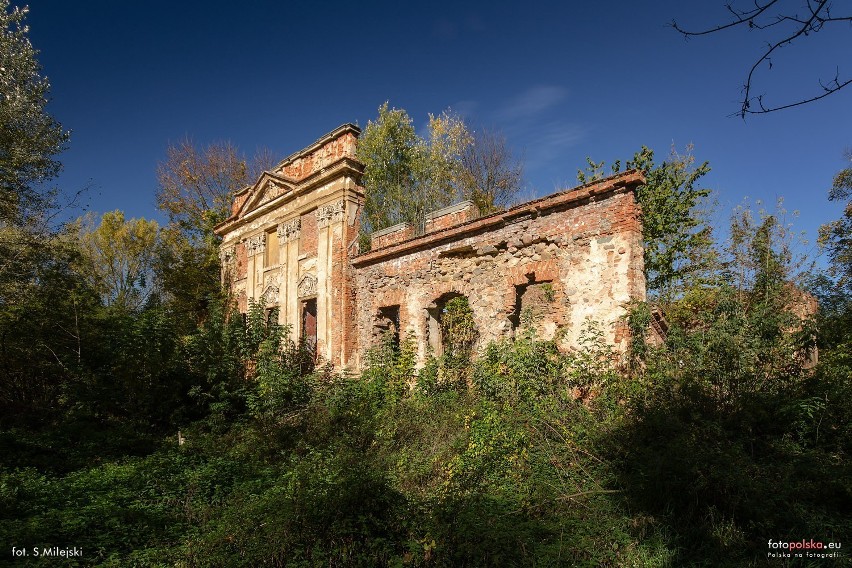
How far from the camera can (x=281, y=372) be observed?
33.2ft

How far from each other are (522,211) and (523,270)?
114cm

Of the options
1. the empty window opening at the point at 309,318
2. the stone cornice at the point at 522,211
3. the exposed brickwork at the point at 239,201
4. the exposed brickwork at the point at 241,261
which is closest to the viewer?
the stone cornice at the point at 522,211

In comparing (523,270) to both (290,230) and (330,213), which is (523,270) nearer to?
(330,213)

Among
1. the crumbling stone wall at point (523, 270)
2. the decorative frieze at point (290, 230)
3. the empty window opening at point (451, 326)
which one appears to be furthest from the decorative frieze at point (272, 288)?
the empty window opening at point (451, 326)

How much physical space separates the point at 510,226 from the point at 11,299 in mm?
12534

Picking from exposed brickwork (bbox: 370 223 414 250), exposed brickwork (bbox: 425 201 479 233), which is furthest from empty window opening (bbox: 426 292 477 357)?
exposed brickwork (bbox: 370 223 414 250)

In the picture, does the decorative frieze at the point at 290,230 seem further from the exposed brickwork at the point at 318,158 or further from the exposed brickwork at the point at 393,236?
the exposed brickwork at the point at 393,236

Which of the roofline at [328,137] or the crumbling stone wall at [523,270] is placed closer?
the crumbling stone wall at [523,270]

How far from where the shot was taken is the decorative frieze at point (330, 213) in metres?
12.2

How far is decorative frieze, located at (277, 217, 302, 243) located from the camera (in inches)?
538

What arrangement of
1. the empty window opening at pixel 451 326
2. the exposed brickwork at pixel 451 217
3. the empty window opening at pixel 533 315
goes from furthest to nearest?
1. the exposed brickwork at pixel 451 217
2. the empty window opening at pixel 451 326
3. the empty window opening at pixel 533 315

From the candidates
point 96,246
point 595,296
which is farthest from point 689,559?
point 96,246

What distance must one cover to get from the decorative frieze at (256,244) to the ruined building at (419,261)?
4cm

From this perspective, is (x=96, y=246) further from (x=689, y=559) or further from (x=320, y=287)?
(x=689, y=559)
